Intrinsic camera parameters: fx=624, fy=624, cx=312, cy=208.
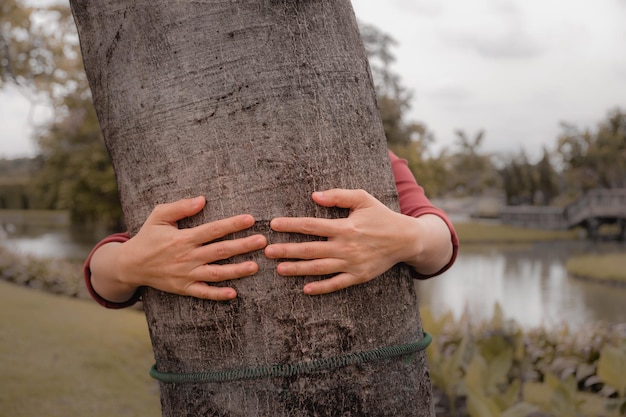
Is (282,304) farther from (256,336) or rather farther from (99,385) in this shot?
(99,385)

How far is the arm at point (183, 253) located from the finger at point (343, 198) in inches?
5.7

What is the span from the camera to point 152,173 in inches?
53.1

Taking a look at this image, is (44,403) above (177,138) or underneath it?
underneath

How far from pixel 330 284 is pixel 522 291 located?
11169 millimetres

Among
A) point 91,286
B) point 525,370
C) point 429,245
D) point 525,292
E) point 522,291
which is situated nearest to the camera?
point 429,245

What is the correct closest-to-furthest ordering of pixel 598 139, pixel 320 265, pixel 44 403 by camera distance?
pixel 320 265 < pixel 44 403 < pixel 598 139

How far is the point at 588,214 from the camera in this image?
24.2m

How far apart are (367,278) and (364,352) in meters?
0.15

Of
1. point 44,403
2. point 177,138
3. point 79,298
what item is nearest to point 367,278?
point 177,138

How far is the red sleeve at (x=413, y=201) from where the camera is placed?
1.61 metres

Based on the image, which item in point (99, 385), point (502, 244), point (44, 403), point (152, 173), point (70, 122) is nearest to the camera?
point (152, 173)

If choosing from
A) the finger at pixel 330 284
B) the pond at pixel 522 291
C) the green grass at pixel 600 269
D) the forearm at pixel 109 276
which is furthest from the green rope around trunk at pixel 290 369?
the green grass at pixel 600 269

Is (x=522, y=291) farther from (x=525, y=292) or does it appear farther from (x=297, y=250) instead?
(x=297, y=250)

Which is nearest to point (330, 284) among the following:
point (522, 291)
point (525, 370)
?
point (525, 370)
